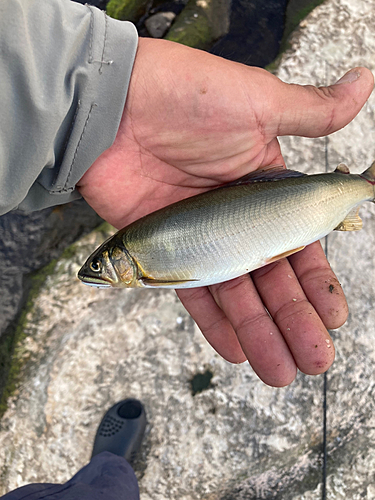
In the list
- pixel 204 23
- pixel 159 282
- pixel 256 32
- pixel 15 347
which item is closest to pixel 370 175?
pixel 159 282

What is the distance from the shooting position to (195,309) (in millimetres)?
2666

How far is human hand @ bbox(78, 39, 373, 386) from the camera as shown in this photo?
227 centimetres

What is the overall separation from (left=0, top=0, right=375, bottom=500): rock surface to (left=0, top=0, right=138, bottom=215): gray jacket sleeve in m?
1.68

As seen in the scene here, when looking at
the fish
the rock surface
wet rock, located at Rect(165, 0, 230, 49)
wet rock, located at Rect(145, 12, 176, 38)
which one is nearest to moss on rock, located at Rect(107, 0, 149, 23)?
wet rock, located at Rect(145, 12, 176, 38)

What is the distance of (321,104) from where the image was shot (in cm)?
235

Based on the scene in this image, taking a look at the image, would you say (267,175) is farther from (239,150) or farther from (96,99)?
(96,99)

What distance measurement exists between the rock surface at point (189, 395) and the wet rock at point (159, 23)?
2.04 m

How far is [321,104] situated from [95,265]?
180cm

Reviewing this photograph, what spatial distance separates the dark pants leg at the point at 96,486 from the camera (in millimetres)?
2883

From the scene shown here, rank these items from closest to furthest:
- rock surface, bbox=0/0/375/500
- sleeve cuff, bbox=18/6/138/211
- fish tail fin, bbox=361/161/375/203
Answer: sleeve cuff, bbox=18/6/138/211, fish tail fin, bbox=361/161/375/203, rock surface, bbox=0/0/375/500

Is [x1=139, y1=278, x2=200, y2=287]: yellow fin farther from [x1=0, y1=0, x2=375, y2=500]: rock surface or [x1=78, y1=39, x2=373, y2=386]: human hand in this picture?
[x1=0, y1=0, x2=375, y2=500]: rock surface

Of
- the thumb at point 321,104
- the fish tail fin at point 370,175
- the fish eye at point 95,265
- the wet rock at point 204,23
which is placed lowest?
the fish eye at point 95,265

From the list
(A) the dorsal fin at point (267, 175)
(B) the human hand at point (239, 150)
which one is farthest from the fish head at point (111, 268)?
(A) the dorsal fin at point (267, 175)

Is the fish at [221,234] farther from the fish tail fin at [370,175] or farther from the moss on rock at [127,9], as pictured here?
the moss on rock at [127,9]
